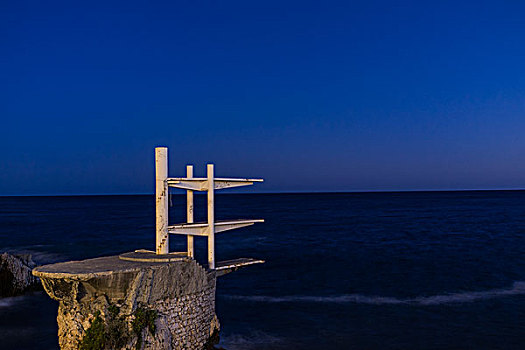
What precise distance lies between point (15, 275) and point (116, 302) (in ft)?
48.2

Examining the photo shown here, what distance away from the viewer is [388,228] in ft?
201

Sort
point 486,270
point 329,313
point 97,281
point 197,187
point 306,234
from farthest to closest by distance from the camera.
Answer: point 306,234 < point 486,270 < point 329,313 < point 197,187 < point 97,281

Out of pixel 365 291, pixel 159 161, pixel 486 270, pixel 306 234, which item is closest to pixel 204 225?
pixel 159 161

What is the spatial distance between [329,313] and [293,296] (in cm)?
345

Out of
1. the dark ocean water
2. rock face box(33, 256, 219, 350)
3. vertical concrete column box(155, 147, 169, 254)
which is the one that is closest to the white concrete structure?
vertical concrete column box(155, 147, 169, 254)

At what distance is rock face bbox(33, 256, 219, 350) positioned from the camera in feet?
32.8

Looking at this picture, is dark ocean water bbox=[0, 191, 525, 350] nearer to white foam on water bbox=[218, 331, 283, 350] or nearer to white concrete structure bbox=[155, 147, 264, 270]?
white foam on water bbox=[218, 331, 283, 350]

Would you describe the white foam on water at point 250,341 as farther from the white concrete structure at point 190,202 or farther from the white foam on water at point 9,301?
the white foam on water at point 9,301

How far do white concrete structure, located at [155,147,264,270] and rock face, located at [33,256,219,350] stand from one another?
144 cm

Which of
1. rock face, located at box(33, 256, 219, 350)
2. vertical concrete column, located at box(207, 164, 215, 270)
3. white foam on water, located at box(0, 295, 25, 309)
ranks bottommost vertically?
white foam on water, located at box(0, 295, 25, 309)

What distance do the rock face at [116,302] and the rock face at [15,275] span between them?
12.9m

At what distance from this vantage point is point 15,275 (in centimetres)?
2183

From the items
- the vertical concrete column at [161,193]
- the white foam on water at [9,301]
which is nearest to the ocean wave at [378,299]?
the white foam on water at [9,301]

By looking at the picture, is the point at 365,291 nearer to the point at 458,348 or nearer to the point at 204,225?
the point at 458,348
